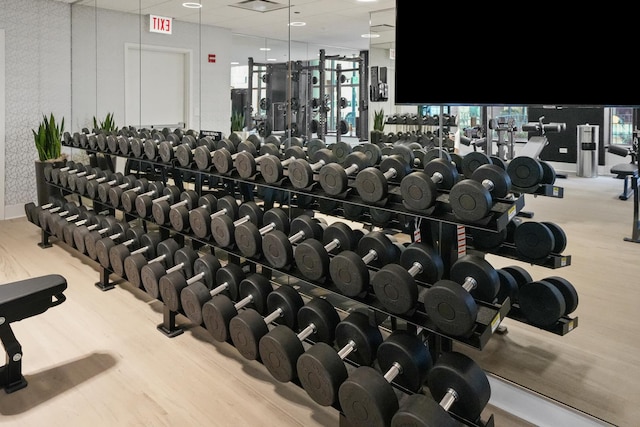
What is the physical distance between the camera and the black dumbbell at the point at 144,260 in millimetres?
3135

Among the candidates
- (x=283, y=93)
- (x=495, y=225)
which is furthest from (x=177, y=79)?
(x=495, y=225)

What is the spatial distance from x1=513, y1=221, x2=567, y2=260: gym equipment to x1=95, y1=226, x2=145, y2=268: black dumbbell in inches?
101

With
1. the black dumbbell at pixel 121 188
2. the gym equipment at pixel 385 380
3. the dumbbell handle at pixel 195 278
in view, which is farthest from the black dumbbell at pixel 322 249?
the black dumbbell at pixel 121 188

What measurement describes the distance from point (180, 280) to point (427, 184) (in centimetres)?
164

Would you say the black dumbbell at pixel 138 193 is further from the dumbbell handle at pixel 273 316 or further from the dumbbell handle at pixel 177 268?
the dumbbell handle at pixel 273 316

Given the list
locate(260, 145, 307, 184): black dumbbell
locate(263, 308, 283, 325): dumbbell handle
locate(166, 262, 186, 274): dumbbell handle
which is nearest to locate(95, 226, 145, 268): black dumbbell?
locate(166, 262, 186, 274): dumbbell handle

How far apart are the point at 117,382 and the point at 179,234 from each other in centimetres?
113

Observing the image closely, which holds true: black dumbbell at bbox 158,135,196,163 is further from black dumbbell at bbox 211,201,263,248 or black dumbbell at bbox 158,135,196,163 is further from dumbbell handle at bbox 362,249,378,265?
dumbbell handle at bbox 362,249,378,265

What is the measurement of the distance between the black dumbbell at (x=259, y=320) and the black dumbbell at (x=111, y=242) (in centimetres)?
146

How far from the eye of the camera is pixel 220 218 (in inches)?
108

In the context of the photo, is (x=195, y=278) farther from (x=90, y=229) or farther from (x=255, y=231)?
(x=90, y=229)

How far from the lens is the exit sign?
4514mm

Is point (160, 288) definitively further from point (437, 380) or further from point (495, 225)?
point (495, 225)

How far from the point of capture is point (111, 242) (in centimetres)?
353
